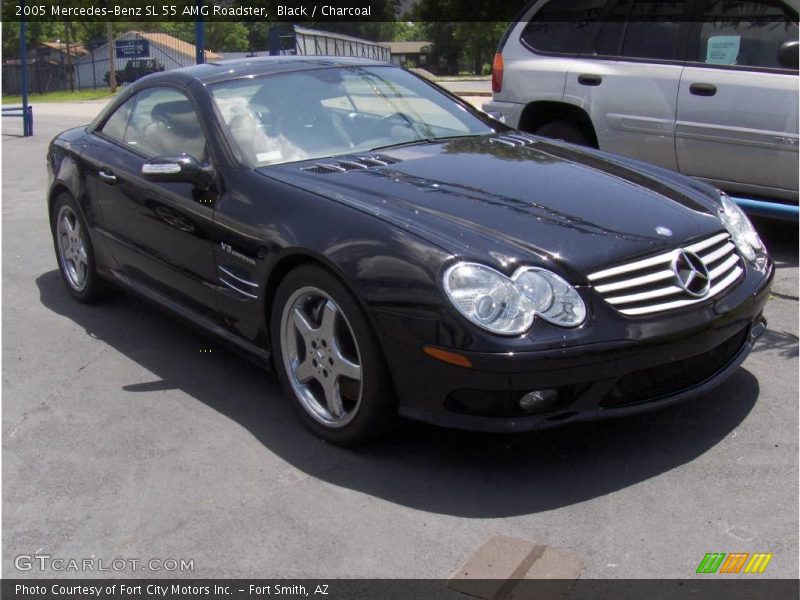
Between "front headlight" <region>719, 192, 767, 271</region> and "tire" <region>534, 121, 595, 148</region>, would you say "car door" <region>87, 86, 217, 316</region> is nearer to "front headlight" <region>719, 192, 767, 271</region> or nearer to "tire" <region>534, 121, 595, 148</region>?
"front headlight" <region>719, 192, 767, 271</region>

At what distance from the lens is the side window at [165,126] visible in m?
4.86

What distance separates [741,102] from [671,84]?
547 mm

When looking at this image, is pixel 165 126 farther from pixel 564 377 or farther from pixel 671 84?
pixel 671 84

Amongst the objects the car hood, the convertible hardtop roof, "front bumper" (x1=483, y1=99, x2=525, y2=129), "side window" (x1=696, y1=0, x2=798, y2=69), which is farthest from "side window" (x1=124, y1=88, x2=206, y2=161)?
"side window" (x1=696, y1=0, x2=798, y2=69)

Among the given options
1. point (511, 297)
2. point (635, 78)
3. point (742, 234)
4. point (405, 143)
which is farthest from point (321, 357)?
point (635, 78)

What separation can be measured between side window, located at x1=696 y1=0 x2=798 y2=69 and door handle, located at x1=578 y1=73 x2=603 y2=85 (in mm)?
758

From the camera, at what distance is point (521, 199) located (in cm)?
396

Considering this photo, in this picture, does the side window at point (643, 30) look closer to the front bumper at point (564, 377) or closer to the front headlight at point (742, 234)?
the front headlight at point (742, 234)

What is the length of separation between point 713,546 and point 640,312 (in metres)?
0.84

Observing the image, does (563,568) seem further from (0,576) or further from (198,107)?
(198,107)

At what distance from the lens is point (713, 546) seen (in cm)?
312

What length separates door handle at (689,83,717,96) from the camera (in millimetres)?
6703

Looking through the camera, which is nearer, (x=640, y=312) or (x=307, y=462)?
(x=640, y=312)
